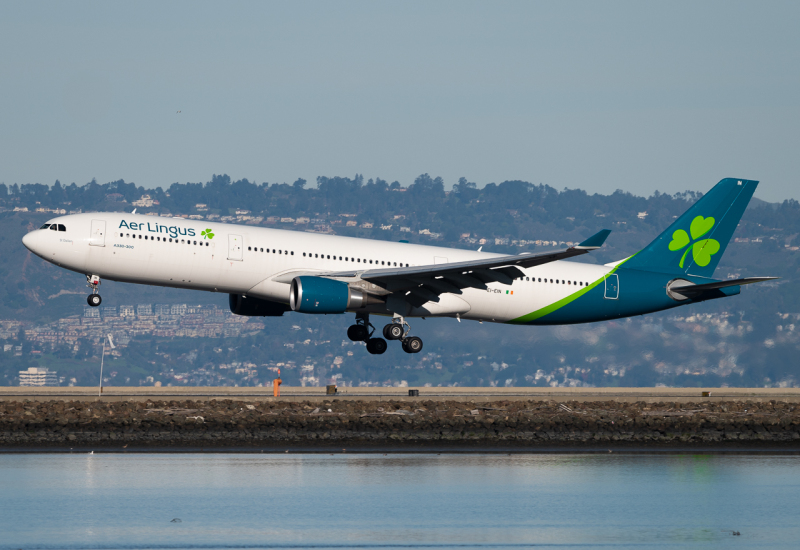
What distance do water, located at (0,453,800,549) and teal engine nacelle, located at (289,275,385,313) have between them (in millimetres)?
14016

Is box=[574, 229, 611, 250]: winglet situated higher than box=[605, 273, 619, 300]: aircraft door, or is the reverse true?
box=[574, 229, 611, 250]: winglet

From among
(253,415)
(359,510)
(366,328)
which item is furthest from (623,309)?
(359,510)

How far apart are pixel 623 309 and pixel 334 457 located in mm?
24432

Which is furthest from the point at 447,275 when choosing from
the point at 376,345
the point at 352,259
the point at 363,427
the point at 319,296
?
the point at 363,427

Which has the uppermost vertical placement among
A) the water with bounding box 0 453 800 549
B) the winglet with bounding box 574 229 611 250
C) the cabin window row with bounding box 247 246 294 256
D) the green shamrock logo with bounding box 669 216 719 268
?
the green shamrock logo with bounding box 669 216 719 268

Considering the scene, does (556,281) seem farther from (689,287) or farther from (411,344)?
(411,344)

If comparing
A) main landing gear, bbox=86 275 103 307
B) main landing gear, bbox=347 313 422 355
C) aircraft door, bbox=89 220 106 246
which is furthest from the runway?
aircraft door, bbox=89 220 106 246

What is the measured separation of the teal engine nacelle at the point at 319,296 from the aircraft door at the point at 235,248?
2550 mm

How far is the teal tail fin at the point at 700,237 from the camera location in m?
56.1

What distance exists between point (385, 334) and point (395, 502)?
25.7m

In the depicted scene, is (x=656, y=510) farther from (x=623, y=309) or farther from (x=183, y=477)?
(x=623, y=309)

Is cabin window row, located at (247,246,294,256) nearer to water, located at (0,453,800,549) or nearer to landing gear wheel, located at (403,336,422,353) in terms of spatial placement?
landing gear wheel, located at (403,336,422,353)

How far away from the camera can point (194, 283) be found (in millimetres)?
48375

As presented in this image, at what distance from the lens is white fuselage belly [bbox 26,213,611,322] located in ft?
155
